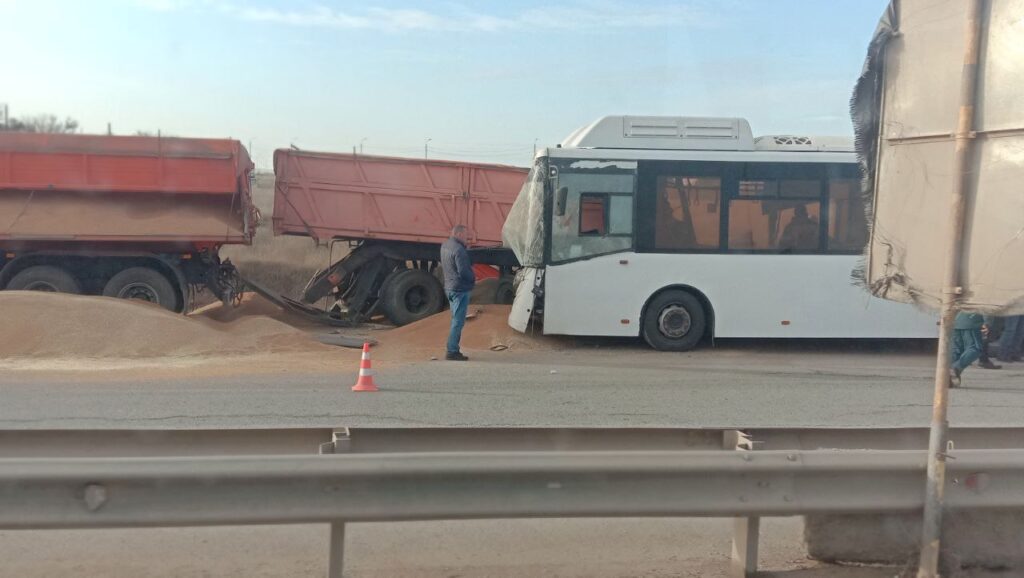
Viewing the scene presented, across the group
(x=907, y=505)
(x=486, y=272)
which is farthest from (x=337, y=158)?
(x=907, y=505)

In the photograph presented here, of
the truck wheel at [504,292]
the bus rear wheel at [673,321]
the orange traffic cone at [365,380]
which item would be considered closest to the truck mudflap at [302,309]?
the truck wheel at [504,292]

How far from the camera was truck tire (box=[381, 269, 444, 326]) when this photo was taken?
16.8 metres

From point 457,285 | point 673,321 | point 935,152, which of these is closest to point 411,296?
point 457,285

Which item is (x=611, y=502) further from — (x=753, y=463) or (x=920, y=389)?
(x=920, y=389)

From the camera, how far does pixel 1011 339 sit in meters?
12.7

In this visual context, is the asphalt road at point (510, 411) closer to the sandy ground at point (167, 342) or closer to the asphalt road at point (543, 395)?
the asphalt road at point (543, 395)

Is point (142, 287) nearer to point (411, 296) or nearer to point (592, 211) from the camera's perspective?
point (411, 296)

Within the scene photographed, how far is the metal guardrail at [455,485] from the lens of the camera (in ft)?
10.7

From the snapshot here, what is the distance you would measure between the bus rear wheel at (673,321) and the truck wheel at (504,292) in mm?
4630

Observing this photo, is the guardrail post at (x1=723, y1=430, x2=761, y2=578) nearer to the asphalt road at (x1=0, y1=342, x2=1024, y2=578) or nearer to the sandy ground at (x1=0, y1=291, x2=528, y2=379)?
the asphalt road at (x1=0, y1=342, x2=1024, y2=578)

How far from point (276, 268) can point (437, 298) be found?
35.2 feet

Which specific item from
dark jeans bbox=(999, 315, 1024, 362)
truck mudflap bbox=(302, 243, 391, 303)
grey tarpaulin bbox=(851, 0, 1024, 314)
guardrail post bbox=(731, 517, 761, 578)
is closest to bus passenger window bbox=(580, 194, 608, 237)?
truck mudflap bbox=(302, 243, 391, 303)

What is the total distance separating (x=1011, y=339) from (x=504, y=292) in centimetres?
882

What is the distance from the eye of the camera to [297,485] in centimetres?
337
